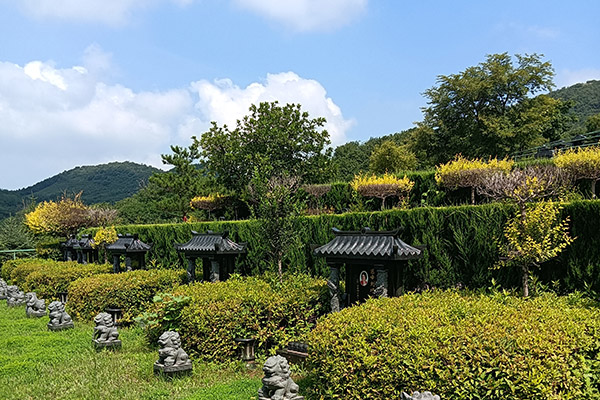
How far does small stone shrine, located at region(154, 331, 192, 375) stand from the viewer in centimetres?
685

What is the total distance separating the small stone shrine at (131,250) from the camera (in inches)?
594

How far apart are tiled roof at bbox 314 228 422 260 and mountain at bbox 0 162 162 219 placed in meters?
69.0

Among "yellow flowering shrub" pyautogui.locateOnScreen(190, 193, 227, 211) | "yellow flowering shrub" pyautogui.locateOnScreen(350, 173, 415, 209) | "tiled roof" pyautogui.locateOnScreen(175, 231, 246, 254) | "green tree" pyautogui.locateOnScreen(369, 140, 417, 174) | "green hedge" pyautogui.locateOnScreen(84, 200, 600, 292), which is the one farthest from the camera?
"green tree" pyautogui.locateOnScreen(369, 140, 417, 174)

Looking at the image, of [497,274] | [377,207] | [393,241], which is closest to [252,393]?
[393,241]

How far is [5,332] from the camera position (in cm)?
1094

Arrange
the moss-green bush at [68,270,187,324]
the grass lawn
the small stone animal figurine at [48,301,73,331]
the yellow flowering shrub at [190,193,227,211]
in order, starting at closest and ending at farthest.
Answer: the grass lawn < the small stone animal figurine at [48,301,73,331] < the moss-green bush at [68,270,187,324] < the yellow flowering shrub at [190,193,227,211]

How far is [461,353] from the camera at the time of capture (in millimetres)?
4551

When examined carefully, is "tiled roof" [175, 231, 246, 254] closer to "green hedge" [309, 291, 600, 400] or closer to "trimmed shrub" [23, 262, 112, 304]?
"green hedge" [309, 291, 600, 400]

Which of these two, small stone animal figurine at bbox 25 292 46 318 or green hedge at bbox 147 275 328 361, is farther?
small stone animal figurine at bbox 25 292 46 318

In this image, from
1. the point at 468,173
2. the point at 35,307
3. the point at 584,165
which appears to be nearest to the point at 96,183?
the point at 35,307

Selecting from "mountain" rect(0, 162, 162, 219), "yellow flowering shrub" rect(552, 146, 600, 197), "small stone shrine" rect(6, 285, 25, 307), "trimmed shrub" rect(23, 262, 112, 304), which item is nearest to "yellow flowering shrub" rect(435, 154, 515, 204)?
"yellow flowering shrub" rect(552, 146, 600, 197)

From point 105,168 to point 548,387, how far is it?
301 feet

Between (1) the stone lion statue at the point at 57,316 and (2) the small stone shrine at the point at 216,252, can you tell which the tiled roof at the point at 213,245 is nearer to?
(2) the small stone shrine at the point at 216,252

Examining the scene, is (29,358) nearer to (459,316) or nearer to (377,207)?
(459,316)
